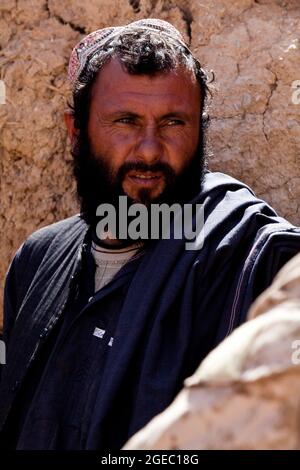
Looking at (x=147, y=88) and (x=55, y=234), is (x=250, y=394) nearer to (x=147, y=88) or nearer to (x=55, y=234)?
(x=147, y=88)

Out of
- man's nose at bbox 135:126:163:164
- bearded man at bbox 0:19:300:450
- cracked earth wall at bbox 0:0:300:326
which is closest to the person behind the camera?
bearded man at bbox 0:19:300:450

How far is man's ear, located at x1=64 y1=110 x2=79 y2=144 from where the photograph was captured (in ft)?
9.50

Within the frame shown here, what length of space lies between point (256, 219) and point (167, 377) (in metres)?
0.53

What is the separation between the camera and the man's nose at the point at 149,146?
2.50 metres

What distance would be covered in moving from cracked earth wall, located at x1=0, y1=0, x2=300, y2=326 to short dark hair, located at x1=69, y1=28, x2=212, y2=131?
0.15 meters

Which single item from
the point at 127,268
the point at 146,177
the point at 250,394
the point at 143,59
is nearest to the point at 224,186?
the point at 146,177

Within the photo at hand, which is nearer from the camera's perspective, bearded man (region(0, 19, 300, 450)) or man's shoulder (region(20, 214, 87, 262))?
bearded man (region(0, 19, 300, 450))

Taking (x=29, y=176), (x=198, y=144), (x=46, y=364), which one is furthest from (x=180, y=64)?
(x=46, y=364)

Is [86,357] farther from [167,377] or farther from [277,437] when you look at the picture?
[277,437]

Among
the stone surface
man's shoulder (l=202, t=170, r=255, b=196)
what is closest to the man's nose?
man's shoulder (l=202, t=170, r=255, b=196)

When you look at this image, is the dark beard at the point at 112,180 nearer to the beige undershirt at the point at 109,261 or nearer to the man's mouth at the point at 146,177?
the man's mouth at the point at 146,177

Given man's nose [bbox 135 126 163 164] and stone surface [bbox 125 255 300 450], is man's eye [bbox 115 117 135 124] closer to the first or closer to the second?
man's nose [bbox 135 126 163 164]

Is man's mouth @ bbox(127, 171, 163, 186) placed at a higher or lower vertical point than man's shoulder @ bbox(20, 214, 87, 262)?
higher

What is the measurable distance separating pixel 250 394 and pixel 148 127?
1798 millimetres
